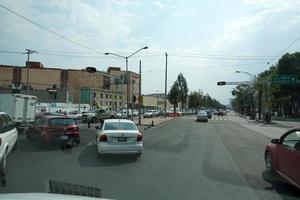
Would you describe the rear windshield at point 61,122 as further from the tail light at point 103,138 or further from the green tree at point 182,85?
the green tree at point 182,85

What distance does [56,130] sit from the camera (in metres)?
18.5

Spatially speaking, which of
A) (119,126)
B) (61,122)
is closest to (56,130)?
(61,122)

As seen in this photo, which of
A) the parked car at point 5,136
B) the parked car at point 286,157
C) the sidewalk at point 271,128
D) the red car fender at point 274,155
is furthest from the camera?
the sidewalk at point 271,128

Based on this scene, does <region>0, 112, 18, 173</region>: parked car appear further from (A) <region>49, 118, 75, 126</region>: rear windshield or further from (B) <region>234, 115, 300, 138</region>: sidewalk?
(B) <region>234, 115, 300, 138</region>: sidewalk

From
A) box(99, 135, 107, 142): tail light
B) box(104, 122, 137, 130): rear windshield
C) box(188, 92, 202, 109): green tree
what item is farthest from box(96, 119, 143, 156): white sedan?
box(188, 92, 202, 109): green tree

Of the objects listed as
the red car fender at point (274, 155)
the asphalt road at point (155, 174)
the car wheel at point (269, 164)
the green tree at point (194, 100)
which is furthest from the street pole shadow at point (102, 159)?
the green tree at point (194, 100)

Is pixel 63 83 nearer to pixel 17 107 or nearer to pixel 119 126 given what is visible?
pixel 17 107

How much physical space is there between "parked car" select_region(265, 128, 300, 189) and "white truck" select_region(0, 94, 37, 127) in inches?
961

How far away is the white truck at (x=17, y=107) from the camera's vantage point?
32438 millimetres

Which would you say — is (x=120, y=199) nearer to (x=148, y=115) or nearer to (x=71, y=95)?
(x=148, y=115)

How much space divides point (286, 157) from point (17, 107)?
1048 inches

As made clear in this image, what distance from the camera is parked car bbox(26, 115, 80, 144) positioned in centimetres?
1841

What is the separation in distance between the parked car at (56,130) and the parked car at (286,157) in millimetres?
9843

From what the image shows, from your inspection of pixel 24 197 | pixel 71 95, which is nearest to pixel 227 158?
pixel 24 197
